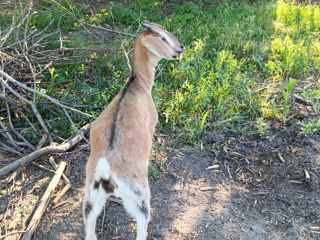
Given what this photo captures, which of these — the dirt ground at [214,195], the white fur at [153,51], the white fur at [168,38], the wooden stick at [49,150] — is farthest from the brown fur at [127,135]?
the wooden stick at [49,150]

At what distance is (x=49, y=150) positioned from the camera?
12.6 feet

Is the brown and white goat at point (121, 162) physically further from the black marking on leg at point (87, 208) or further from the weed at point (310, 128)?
the weed at point (310, 128)

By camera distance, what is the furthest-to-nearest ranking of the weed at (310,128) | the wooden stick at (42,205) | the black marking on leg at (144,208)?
1. the weed at (310,128)
2. the wooden stick at (42,205)
3. the black marking on leg at (144,208)

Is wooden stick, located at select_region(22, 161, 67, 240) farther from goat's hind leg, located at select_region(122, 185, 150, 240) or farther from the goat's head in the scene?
the goat's head

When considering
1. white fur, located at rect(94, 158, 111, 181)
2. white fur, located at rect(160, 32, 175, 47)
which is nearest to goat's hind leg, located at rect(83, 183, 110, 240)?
white fur, located at rect(94, 158, 111, 181)

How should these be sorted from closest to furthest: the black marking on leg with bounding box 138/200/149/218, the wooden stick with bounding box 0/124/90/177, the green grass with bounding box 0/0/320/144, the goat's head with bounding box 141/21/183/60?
the black marking on leg with bounding box 138/200/149/218, the goat's head with bounding box 141/21/183/60, the wooden stick with bounding box 0/124/90/177, the green grass with bounding box 0/0/320/144

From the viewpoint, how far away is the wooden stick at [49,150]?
12.0 ft

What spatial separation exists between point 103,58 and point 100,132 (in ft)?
9.67

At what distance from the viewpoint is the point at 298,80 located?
5074mm

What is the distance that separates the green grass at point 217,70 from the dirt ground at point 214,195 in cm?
29

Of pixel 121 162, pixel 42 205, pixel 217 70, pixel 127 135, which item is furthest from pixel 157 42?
pixel 42 205

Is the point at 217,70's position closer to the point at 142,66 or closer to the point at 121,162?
the point at 142,66

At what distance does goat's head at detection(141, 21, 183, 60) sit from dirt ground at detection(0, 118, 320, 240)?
3.66 ft

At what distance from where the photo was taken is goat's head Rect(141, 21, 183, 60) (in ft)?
11.7
